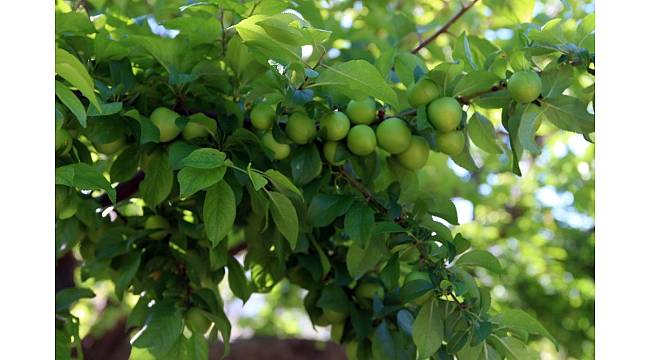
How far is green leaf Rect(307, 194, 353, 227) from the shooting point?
3.92 ft

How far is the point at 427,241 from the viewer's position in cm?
119

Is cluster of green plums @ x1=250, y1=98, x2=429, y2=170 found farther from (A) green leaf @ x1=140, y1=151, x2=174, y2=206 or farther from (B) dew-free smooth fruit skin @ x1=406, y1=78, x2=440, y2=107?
(A) green leaf @ x1=140, y1=151, x2=174, y2=206

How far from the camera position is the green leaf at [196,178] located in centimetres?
92

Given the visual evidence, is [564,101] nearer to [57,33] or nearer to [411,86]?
[411,86]

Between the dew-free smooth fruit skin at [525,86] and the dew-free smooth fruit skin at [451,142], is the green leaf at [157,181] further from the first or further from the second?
the dew-free smooth fruit skin at [525,86]

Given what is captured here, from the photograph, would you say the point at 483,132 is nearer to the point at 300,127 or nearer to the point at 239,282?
the point at 300,127

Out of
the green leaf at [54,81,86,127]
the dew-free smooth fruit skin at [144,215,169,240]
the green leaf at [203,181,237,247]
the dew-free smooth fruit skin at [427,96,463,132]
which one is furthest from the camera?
the dew-free smooth fruit skin at [144,215,169,240]

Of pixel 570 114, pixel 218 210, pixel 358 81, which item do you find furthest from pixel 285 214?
pixel 570 114

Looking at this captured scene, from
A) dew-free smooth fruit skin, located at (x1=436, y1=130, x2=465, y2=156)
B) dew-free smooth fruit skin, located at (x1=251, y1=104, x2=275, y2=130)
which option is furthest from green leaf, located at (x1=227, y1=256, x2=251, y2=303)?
dew-free smooth fruit skin, located at (x1=436, y1=130, x2=465, y2=156)

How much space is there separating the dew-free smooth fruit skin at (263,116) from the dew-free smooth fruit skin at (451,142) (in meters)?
0.27

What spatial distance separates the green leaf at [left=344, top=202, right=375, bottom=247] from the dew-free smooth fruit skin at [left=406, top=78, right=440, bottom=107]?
0.19 meters
